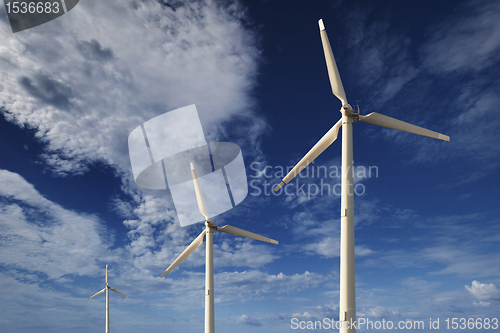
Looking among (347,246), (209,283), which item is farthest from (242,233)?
(347,246)

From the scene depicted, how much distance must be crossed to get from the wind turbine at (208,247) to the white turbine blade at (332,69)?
26690 mm

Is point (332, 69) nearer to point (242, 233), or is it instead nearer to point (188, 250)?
point (242, 233)

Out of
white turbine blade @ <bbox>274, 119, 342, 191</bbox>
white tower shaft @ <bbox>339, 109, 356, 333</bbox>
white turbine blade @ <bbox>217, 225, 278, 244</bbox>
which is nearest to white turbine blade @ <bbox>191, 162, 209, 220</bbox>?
white turbine blade @ <bbox>217, 225, 278, 244</bbox>

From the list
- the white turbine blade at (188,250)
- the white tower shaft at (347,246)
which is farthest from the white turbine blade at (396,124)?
the white turbine blade at (188,250)

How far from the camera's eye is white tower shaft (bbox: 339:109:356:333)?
946 inches

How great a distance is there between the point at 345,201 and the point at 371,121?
9.57 metres

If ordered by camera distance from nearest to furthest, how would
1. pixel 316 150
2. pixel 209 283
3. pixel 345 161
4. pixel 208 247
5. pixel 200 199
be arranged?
pixel 345 161 < pixel 316 150 < pixel 209 283 < pixel 208 247 < pixel 200 199

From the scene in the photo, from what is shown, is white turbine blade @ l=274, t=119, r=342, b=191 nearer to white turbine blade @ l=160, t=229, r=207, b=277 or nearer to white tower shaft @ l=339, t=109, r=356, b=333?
white tower shaft @ l=339, t=109, r=356, b=333

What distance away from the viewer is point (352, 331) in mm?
23453

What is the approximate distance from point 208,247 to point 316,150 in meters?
26.8

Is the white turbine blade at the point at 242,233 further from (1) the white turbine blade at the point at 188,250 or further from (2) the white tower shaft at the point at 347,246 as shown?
(2) the white tower shaft at the point at 347,246

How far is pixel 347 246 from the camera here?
25062mm

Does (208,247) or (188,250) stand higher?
(208,247)

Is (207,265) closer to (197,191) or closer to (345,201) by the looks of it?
(197,191)
